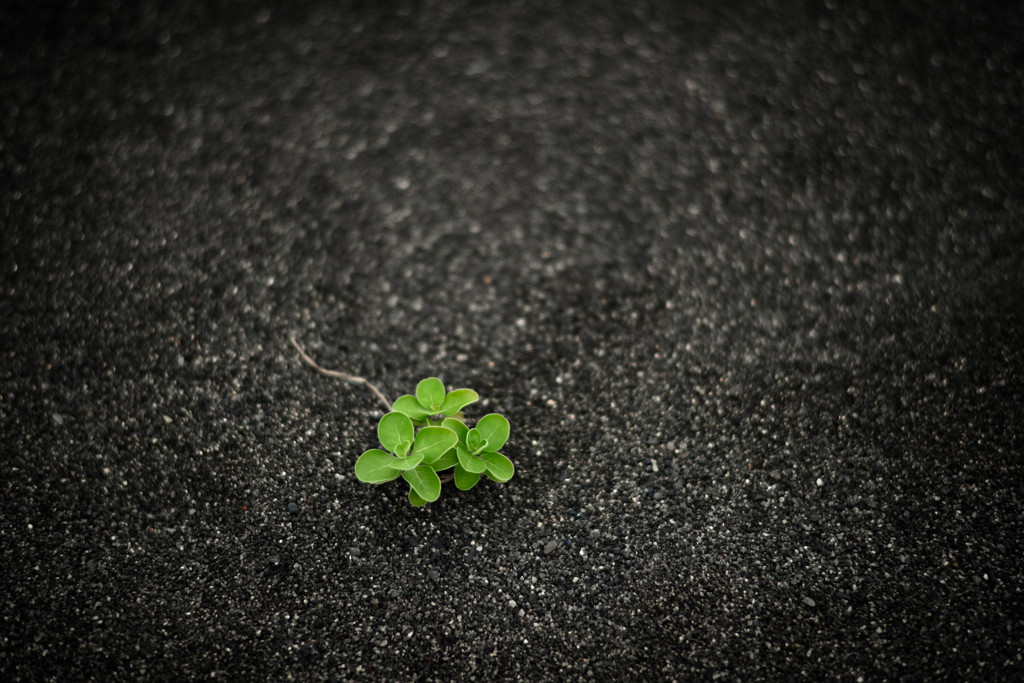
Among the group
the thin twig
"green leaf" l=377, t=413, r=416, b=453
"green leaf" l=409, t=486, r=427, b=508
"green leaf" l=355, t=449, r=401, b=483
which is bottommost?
"green leaf" l=409, t=486, r=427, b=508

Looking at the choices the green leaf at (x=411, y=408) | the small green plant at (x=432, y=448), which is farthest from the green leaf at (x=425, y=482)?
the green leaf at (x=411, y=408)

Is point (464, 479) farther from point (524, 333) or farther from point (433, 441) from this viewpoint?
point (524, 333)

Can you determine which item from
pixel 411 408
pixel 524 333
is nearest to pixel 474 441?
pixel 411 408

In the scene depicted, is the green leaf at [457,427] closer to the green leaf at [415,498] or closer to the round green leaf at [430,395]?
the round green leaf at [430,395]

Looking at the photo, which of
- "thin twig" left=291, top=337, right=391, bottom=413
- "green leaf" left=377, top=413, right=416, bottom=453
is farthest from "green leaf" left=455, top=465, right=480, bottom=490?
"thin twig" left=291, top=337, right=391, bottom=413

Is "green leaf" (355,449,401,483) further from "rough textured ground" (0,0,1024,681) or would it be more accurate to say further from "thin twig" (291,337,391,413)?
"thin twig" (291,337,391,413)

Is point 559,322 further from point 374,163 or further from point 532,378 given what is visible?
point 374,163
